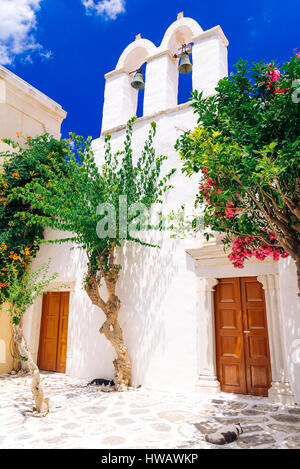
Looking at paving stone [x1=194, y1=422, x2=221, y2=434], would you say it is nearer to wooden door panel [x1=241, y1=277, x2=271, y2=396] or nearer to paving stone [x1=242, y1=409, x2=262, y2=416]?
paving stone [x1=242, y1=409, x2=262, y2=416]

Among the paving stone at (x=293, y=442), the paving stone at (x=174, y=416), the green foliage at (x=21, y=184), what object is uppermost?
the green foliage at (x=21, y=184)

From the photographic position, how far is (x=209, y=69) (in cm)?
686

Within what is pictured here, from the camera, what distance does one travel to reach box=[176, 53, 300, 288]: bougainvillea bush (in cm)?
272

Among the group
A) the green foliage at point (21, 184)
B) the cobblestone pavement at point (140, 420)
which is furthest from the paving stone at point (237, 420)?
the green foliage at point (21, 184)

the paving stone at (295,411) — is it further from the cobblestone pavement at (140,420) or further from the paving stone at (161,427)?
the paving stone at (161,427)

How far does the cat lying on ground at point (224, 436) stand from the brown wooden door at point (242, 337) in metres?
1.95

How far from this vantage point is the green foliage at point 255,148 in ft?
8.94

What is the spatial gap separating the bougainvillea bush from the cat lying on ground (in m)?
1.95

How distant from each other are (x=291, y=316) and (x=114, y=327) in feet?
10.5

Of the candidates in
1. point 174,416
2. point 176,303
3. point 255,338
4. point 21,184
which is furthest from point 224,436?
point 21,184

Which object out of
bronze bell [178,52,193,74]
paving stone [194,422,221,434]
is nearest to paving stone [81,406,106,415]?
paving stone [194,422,221,434]

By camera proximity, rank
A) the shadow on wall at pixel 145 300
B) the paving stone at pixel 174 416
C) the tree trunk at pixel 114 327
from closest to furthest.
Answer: the paving stone at pixel 174 416
the tree trunk at pixel 114 327
the shadow on wall at pixel 145 300

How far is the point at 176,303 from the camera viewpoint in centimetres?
598

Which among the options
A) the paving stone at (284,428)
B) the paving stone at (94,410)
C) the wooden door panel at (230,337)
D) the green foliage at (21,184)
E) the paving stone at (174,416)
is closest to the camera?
the paving stone at (284,428)
